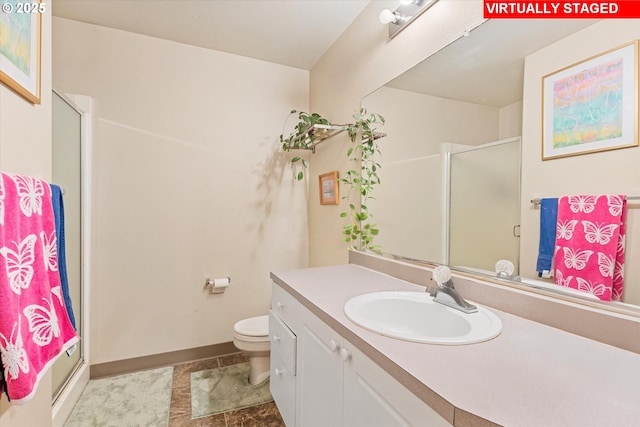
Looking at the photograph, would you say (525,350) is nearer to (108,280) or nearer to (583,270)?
(583,270)

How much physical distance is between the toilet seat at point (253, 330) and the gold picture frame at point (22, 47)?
154cm

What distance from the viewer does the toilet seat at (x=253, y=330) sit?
188cm

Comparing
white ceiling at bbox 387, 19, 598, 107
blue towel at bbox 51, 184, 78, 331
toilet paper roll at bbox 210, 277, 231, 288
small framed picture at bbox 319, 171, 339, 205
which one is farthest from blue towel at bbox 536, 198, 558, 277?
toilet paper roll at bbox 210, 277, 231, 288

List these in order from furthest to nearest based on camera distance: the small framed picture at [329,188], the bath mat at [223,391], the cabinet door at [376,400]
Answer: the small framed picture at [329,188]
the bath mat at [223,391]
the cabinet door at [376,400]

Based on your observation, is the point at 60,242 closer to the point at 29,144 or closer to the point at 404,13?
the point at 29,144

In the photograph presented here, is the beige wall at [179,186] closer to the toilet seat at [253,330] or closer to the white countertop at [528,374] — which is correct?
the toilet seat at [253,330]

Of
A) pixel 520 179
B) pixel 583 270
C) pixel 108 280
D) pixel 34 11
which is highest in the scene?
pixel 34 11

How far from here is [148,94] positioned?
6.98ft

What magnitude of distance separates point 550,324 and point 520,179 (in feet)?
1.54

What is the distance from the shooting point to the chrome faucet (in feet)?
3.37

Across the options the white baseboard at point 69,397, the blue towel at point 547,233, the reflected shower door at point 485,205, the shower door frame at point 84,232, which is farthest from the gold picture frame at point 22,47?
the blue towel at point 547,233

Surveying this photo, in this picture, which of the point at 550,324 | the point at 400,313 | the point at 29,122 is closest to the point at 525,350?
the point at 550,324

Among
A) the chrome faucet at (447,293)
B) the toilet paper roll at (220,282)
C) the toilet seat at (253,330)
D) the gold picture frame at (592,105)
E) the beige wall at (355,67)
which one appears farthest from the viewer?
the toilet paper roll at (220,282)

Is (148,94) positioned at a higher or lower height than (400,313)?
higher
